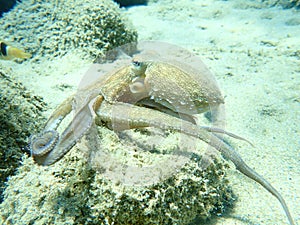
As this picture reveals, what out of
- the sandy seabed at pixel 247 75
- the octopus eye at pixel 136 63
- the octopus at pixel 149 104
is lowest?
the sandy seabed at pixel 247 75

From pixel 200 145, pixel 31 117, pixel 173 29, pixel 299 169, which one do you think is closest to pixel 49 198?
pixel 31 117

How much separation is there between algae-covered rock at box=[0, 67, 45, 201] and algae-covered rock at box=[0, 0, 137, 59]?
2.21 m

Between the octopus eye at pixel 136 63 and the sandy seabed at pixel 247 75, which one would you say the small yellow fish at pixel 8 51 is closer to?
the sandy seabed at pixel 247 75

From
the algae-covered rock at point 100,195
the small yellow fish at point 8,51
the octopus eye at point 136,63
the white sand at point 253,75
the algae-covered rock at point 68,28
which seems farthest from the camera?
the algae-covered rock at point 68,28

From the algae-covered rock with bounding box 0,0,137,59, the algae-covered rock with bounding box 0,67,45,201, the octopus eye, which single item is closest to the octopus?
the octopus eye

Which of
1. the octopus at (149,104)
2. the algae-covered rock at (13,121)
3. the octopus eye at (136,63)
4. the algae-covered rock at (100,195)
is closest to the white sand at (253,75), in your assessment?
the algae-covered rock at (100,195)

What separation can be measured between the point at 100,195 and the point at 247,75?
3.66 metres

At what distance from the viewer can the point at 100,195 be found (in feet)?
5.73

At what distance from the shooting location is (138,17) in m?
7.65

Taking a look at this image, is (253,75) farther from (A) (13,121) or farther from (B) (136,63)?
(A) (13,121)

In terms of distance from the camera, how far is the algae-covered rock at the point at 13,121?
2227 millimetres

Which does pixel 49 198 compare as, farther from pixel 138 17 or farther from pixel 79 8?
pixel 138 17

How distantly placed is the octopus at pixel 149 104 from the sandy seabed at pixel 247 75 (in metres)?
0.64

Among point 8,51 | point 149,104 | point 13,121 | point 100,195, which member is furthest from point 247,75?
point 8,51
